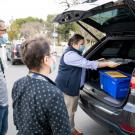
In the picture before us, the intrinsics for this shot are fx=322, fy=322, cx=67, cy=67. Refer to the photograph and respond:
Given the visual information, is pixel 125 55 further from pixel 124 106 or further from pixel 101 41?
pixel 124 106

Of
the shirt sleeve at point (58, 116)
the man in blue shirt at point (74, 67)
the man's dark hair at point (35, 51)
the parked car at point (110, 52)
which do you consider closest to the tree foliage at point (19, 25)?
the parked car at point (110, 52)

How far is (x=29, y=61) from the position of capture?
91.4 inches

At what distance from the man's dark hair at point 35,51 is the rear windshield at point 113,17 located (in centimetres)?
226

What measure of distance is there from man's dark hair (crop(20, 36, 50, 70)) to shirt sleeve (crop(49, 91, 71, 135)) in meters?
0.29

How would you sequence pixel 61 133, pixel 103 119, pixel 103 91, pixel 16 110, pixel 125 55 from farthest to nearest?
1. pixel 125 55
2. pixel 103 91
3. pixel 103 119
4. pixel 16 110
5. pixel 61 133

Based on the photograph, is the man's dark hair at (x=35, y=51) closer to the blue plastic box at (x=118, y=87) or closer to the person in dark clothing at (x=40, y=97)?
the person in dark clothing at (x=40, y=97)

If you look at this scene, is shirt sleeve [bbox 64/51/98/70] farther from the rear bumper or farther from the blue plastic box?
the rear bumper

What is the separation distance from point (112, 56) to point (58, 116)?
3673mm

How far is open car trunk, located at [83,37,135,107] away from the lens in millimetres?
4907

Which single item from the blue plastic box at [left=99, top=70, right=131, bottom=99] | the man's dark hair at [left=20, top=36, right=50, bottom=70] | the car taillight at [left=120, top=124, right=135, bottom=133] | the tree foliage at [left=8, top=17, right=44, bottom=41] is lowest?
the tree foliage at [left=8, top=17, right=44, bottom=41]

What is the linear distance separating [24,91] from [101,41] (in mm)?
3363

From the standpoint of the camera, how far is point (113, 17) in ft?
15.8

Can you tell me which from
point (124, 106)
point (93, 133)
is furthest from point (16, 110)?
point (93, 133)

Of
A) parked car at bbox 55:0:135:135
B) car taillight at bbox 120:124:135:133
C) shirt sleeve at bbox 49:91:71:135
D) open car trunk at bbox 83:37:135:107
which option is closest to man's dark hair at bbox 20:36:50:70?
shirt sleeve at bbox 49:91:71:135
